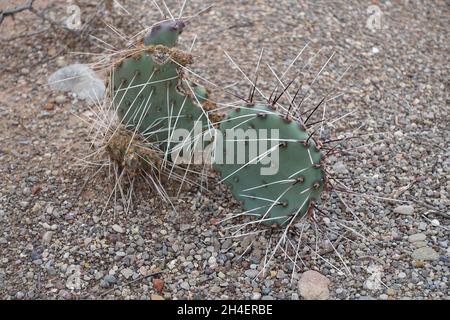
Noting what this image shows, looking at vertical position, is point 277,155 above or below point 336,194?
above

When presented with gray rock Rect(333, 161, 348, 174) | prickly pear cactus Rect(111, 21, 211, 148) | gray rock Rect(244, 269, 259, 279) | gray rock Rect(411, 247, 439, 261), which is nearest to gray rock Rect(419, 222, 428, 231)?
gray rock Rect(411, 247, 439, 261)

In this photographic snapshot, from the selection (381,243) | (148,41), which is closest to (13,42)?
(148,41)

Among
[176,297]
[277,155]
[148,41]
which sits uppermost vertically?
[148,41]

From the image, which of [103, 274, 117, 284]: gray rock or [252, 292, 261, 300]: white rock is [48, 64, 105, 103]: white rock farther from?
[252, 292, 261, 300]: white rock

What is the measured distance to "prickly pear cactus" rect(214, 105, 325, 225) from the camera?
231cm

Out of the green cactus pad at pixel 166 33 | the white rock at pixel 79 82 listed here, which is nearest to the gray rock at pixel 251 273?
the green cactus pad at pixel 166 33

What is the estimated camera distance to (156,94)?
2570 mm

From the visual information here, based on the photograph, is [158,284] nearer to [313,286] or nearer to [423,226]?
[313,286]

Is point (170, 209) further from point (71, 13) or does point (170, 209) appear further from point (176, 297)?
point (71, 13)

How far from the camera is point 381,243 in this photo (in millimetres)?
2533

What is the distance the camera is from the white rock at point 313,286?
2.34 m

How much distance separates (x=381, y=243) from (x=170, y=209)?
32.7 inches

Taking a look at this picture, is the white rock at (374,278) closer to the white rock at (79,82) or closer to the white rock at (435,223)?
the white rock at (435,223)
